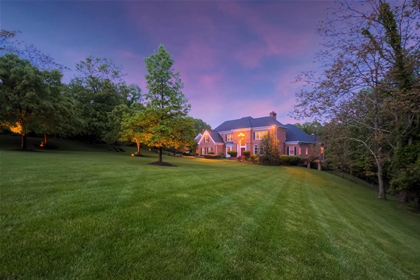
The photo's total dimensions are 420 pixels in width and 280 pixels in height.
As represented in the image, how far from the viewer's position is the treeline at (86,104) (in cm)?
1428

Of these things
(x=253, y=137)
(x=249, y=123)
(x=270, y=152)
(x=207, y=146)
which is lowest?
(x=270, y=152)

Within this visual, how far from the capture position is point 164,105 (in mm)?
14734

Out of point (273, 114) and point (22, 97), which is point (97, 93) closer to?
point (22, 97)

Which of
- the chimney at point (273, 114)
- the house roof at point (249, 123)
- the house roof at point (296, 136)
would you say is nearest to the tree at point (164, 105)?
the house roof at point (249, 123)

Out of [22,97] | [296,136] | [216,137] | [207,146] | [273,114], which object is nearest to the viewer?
[22,97]

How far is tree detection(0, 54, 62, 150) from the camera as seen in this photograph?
17.6 m

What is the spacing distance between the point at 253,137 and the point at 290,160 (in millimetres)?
8973

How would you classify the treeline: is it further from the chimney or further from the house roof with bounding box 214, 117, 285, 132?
the chimney

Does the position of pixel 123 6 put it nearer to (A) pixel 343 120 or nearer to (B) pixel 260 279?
(B) pixel 260 279

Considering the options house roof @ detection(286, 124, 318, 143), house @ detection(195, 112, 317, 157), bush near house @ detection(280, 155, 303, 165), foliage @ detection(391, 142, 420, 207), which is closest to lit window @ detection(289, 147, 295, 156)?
house @ detection(195, 112, 317, 157)

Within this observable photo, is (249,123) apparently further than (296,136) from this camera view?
Yes

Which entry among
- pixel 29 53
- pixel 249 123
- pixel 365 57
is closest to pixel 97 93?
pixel 29 53

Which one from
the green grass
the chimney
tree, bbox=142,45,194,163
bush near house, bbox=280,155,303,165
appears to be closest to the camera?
the green grass

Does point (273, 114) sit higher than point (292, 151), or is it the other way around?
point (273, 114)
